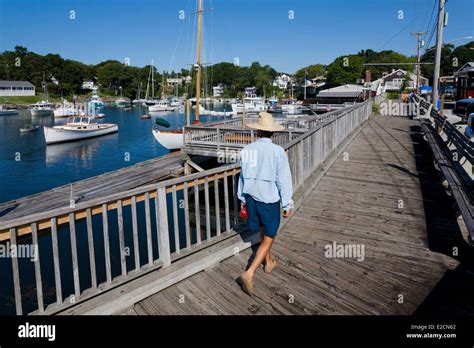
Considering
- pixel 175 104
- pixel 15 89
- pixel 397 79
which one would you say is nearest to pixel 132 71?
pixel 15 89

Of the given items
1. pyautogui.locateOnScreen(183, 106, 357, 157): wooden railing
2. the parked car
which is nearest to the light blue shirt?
pyautogui.locateOnScreen(183, 106, 357, 157): wooden railing

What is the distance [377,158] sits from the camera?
12.2 metres

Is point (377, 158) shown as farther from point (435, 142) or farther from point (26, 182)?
point (26, 182)

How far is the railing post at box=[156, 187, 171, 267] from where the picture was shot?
427 centimetres

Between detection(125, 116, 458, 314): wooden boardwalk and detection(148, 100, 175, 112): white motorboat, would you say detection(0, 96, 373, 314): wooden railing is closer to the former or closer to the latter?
detection(125, 116, 458, 314): wooden boardwalk

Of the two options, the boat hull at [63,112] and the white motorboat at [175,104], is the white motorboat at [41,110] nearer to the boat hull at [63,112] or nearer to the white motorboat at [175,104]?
the boat hull at [63,112]

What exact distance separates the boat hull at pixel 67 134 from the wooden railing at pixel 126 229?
99.6 ft

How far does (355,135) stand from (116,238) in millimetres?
11932

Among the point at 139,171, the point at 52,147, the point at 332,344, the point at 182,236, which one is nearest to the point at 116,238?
the point at 182,236

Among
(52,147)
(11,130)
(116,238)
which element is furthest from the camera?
(11,130)

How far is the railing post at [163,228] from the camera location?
427 centimetres

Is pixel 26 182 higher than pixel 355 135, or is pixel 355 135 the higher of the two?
pixel 355 135

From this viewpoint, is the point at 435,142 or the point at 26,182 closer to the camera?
the point at 435,142

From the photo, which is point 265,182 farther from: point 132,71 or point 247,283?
point 132,71
